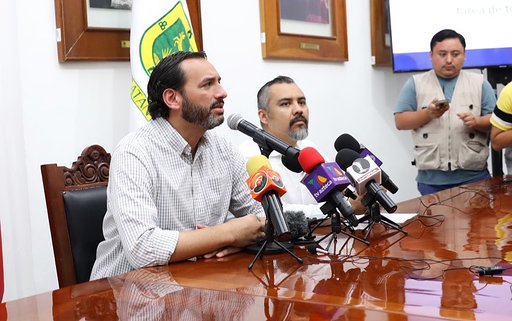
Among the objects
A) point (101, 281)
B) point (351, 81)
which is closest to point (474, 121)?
point (351, 81)

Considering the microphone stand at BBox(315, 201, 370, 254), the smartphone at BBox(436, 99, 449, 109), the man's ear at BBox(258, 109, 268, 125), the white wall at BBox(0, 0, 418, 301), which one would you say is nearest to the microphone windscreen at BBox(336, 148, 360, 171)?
the microphone stand at BBox(315, 201, 370, 254)

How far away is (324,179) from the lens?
1.82m

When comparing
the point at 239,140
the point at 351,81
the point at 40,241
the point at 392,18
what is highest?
the point at 392,18

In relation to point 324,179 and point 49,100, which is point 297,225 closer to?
point 324,179

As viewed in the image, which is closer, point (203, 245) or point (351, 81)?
point (203, 245)

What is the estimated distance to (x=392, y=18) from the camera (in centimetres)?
502

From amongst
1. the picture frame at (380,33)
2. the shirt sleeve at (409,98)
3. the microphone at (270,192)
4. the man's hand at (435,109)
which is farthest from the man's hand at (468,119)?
the microphone at (270,192)

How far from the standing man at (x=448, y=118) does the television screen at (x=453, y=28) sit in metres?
0.81

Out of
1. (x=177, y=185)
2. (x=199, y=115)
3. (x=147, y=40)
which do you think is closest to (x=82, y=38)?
(x=147, y=40)

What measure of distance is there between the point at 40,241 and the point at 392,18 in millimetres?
3087

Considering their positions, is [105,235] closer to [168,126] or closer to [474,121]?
[168,126]

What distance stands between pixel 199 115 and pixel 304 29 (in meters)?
2.53

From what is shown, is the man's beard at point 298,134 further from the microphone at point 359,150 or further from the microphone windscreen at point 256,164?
the microphone windscreen at point 256,164

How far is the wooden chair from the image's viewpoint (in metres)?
2.23
